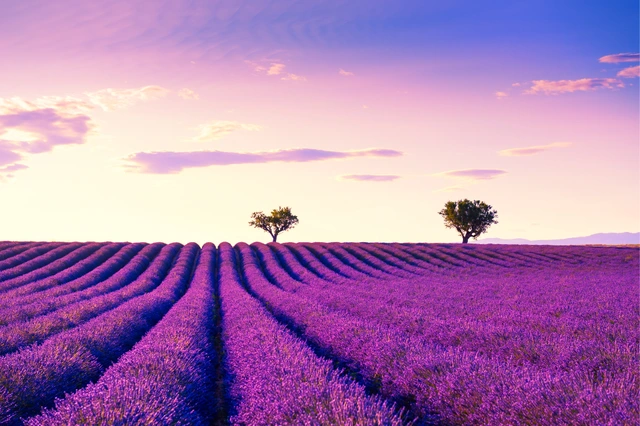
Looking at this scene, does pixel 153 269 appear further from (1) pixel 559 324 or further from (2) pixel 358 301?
(1) pixel 559 324

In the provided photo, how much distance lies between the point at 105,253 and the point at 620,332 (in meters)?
28.1

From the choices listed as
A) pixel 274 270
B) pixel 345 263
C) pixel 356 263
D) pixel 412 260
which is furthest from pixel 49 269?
pixel 412 260

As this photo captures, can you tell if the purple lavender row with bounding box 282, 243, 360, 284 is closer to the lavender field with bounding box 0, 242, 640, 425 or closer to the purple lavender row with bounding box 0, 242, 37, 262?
the lavender field with bounding box 0, 242, 640, 425

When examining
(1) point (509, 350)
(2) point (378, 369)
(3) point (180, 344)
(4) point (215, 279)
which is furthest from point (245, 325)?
(4) point (215, 279)

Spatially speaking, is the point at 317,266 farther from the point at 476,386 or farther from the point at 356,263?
the point at 476,386

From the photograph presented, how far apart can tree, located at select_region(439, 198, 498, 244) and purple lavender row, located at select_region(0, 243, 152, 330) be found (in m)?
27.7

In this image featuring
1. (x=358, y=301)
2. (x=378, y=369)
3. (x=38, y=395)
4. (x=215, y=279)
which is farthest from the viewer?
(x=215, y=279)

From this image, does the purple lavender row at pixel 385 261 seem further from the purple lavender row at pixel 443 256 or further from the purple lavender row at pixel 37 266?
the purple lavender row at pixel 37 266

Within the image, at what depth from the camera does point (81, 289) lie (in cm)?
1733

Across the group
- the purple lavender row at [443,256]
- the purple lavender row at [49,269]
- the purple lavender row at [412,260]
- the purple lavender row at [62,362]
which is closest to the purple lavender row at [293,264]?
the purple lavender row at [412,260]

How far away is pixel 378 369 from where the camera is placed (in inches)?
220

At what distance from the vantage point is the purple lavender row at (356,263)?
2184cm

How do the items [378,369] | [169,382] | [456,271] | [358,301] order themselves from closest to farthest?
[169,382] < [378,369] < [358,301] < [456,271]

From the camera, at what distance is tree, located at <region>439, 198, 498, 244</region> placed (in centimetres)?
4744
